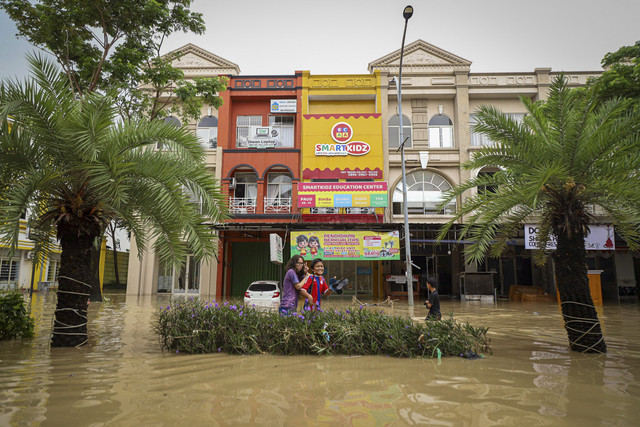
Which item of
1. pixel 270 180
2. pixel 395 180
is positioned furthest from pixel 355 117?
pixel 270 180

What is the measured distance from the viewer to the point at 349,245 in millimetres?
19281

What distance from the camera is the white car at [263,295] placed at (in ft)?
46.5

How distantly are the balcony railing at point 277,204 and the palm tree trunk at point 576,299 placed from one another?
15823mm

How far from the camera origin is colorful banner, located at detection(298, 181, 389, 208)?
20.4 metres

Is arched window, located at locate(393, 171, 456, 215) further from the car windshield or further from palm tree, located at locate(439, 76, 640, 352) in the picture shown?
palm tree, located at locate(439, 76, 640, 352)

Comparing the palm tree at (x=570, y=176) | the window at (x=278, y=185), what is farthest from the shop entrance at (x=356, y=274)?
the palm tree at (x=570, y=176)

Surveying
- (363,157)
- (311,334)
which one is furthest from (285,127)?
(311,334)

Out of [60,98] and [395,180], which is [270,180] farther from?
[60,98]

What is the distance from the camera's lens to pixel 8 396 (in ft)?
13.0

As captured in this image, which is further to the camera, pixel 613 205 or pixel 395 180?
pixel 395 180

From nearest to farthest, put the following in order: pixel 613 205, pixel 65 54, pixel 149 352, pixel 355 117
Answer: pixel 149 352, pixel 613 205, pixel 65 54, pixel 355 117

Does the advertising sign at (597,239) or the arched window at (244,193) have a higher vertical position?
the arched window at (244,193)

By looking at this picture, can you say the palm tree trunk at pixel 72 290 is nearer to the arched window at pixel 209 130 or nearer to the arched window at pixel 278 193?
the arched window at pixel 278 193

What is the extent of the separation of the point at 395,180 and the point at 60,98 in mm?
17890
